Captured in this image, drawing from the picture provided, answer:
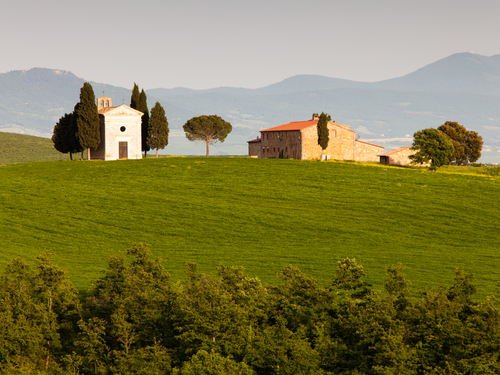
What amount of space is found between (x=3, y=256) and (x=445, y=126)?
9758 centimetres

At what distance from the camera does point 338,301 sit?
2239 cm

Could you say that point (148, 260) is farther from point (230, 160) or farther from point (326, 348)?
point (230, 160)

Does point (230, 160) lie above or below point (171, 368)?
above

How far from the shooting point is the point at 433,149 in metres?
70.1

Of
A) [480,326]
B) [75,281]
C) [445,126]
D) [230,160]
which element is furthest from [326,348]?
[445,126]

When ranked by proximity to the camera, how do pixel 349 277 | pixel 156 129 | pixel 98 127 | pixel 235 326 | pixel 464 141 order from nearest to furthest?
pixel 235 326
pixel 349 277
pixel 98 127
pixel 156 129
pixel 464 141

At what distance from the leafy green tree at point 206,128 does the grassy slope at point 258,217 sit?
83.8ft

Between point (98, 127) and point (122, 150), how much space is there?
4.79m

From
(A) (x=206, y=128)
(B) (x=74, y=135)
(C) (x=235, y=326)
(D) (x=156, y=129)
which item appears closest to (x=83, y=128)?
(B) (x=74, y=135)

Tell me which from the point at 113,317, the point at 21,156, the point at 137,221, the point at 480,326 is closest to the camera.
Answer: the point at 480,326

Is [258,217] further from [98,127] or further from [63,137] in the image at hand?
[63,137]

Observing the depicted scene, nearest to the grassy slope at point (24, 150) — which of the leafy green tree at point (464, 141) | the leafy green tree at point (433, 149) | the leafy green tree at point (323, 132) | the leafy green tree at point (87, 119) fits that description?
the leafy green tree at point (87, 119)

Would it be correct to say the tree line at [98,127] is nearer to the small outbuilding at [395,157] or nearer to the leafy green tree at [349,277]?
the small outbuilding at [395,157]

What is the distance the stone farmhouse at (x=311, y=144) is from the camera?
3095 inches
